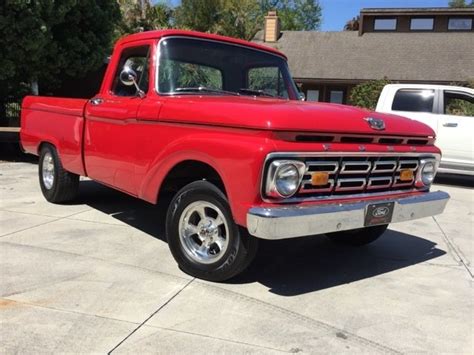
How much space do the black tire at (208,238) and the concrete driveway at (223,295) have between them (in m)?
0.15

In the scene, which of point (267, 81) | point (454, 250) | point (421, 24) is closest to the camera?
point (267, 81)

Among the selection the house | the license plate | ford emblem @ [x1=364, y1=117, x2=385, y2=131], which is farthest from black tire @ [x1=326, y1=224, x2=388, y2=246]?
the house

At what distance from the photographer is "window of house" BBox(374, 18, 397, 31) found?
2823cm

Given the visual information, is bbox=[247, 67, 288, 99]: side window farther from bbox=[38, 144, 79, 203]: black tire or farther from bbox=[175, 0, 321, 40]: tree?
bbox=[175, 0, 321, 40]: tree

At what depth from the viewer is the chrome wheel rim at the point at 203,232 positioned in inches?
165

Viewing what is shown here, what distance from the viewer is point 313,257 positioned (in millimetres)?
5238

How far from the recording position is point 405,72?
2466 cm

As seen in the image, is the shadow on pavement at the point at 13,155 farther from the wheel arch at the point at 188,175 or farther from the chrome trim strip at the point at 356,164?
the chrome trim strip at the point at 356,164

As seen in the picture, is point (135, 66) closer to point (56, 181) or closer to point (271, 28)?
point (56, 181)

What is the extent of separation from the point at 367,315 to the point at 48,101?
Answer: 195 inches

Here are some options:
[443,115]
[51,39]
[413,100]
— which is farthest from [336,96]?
[51,39]

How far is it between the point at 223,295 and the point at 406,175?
1.97 metres

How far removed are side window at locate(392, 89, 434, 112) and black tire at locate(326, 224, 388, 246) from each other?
575 centimetres

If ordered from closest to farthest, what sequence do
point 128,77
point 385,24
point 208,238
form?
point 208,238, point 128,77, point 385,24
